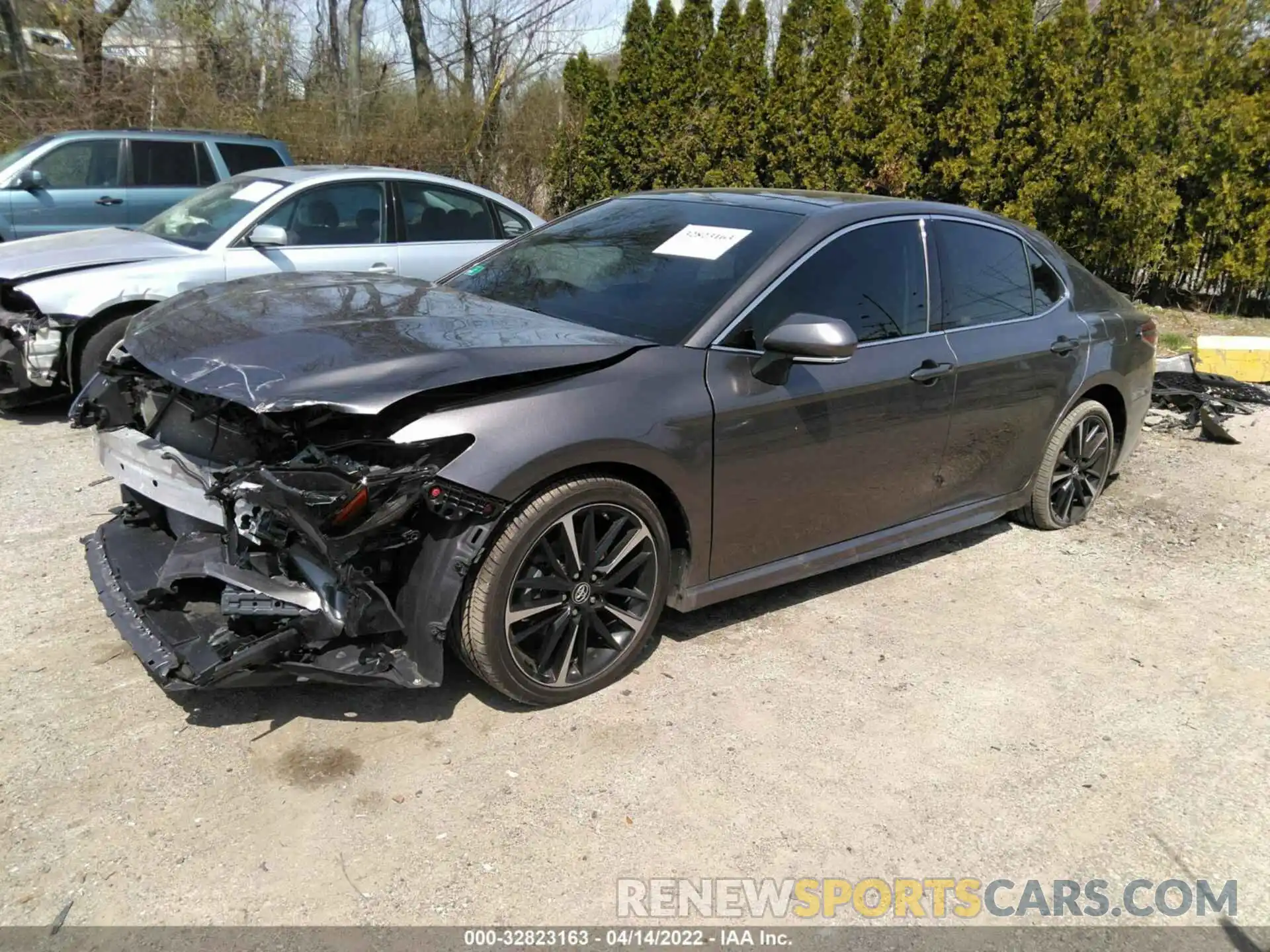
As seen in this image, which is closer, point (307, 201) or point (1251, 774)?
point (1251, 774)

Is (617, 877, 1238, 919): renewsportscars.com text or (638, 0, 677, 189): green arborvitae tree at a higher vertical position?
(638, 0, 677, 189): green arborvitae tree

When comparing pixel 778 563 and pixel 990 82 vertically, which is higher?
pixel 990 82

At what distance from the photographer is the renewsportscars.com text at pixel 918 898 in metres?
2.54

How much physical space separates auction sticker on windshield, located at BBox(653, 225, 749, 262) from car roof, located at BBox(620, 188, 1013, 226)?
0.26 meters

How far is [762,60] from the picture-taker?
13.0 m

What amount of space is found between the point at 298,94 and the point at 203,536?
15.7m

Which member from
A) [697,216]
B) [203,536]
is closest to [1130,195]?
[697,216]

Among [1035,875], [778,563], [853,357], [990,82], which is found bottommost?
[1035,875]

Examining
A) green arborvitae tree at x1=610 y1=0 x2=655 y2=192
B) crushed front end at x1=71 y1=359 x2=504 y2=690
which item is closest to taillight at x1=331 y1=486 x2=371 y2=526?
crushed front end at x1=71 y1=359 x2=504 y2=690

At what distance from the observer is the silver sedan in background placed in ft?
19.4

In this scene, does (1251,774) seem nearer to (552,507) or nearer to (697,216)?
(552,507)

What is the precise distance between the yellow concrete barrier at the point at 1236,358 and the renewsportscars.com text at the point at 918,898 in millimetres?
7004

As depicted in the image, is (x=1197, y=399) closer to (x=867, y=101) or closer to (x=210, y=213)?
(x=867, y=101)

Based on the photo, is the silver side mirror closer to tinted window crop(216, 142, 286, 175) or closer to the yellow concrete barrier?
tinted window crop(216, 142, 286, 175)
